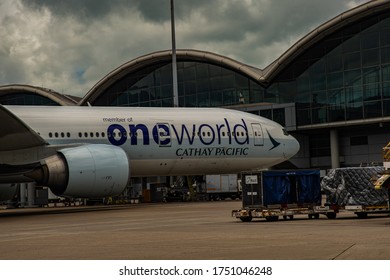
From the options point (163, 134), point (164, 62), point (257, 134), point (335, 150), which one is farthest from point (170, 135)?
point (164, 62)

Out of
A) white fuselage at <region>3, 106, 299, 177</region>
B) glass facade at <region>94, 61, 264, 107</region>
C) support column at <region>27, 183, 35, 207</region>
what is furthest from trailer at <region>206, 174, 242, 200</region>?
glass facade at <region>94, 61, 264, 107</region>

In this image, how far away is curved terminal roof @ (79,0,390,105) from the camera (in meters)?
48.2

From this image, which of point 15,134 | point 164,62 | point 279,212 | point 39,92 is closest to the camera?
point 279,212

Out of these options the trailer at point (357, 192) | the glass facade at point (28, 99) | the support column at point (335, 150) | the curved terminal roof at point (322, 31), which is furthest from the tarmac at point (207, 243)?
the glass facade at point (28, 99)

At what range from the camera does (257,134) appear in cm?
3250

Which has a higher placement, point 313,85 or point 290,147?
point 313,85

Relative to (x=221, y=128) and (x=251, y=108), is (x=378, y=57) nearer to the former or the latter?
(x=251, y=108)

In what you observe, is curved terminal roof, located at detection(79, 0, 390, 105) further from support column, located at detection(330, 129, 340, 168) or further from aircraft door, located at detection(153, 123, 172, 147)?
aircraft door, located at detection(153, 123, 172, 147)

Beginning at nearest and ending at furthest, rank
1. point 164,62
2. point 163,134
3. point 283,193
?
point 283,193
point 163,134
point 164,62

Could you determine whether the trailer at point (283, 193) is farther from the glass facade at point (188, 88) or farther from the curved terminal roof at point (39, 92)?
the curved terminal roof at point (39, 92)

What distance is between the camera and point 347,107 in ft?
165

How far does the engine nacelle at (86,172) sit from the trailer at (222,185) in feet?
64.7

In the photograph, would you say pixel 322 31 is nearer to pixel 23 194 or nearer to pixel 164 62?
pixel 164 62

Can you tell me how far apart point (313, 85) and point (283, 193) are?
33557 mm
